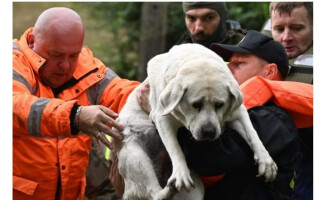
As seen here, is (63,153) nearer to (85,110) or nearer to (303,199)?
(85,110)

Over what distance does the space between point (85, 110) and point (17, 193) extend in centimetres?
118

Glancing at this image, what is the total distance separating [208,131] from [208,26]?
3.89 meters

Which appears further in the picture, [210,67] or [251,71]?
[251,71]

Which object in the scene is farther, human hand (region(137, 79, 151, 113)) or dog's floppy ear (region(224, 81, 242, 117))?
human hand (region(137, 79, 151, 113))

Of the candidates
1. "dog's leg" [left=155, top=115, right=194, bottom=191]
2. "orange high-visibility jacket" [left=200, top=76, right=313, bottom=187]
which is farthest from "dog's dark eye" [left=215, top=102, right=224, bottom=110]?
"dog's leg" [left=155, top=115, right=194, bottom=191]

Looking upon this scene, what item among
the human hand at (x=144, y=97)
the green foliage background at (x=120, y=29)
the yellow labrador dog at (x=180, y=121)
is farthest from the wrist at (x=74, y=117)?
the green foliage background at (x=120, y=29)

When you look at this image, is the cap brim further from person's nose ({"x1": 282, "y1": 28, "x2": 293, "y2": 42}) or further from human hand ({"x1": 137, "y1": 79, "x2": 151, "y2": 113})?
person's nose ({"x1": 282, "y1": 28, "x2": 293, "y2": 42})

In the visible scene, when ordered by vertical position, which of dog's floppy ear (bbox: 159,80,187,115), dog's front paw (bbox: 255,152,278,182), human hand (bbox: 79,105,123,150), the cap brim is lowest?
dog's front paw (bbox: 255,152,278,182)

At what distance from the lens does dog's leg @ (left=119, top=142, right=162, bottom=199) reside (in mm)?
4078

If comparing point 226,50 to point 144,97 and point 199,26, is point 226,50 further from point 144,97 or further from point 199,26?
point 199,26

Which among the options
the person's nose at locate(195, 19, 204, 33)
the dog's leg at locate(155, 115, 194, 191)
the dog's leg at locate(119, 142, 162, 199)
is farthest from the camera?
the person's nose at locate(195, 19, 204, 33)

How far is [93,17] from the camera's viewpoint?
15211mm

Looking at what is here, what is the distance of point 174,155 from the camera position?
3.72 meters

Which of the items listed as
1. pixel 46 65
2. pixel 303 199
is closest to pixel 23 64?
pixel 46 65
